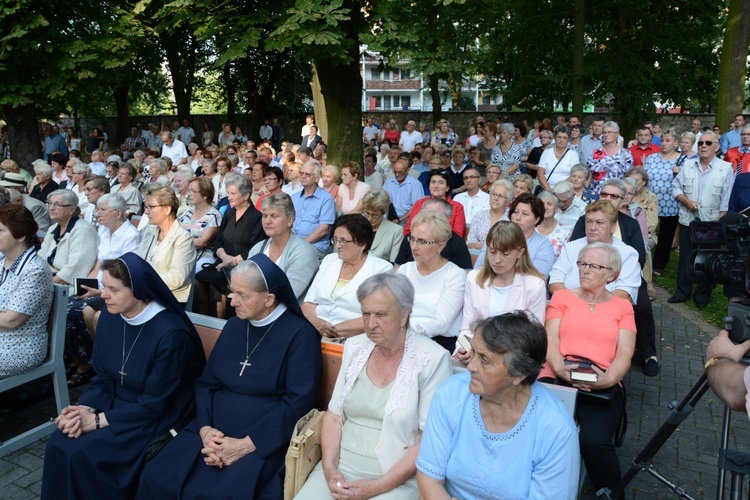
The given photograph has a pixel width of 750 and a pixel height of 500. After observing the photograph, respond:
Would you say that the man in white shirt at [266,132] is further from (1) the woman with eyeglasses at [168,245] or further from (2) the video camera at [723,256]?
(2) the video camera at [723,256]

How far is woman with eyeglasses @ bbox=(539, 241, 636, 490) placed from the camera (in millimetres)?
3510

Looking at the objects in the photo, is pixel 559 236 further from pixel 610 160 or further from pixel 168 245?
pixel 168 245

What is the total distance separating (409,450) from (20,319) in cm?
301

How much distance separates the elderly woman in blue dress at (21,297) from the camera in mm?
4362

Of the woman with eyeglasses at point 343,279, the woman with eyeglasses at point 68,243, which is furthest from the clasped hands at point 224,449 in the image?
the woman with eyeglasses at point 68,243

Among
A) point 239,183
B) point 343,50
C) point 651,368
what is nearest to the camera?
point 651,368

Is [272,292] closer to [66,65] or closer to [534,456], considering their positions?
[534,456]

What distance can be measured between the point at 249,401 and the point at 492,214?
3.96 meters

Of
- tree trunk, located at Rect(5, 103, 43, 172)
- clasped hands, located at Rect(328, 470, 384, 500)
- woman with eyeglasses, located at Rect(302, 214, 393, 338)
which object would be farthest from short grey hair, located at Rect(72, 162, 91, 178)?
clasped hands, located at Rect(328, 470, 384, 500)

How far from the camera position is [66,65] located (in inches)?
485

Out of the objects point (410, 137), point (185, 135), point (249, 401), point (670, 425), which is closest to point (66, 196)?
point (249, 401)

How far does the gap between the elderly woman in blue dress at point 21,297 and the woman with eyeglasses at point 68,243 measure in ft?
4.19

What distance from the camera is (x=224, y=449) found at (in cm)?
332

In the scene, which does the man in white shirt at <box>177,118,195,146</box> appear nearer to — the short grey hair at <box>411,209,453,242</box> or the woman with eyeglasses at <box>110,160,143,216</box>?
the woman with eyeglasses at <box>110,160,143,216</box>
